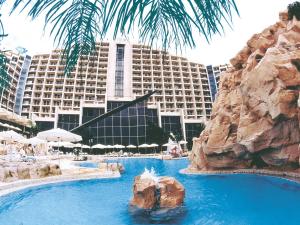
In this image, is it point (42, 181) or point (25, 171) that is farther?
point (25, 171)

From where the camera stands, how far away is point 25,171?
12367mm

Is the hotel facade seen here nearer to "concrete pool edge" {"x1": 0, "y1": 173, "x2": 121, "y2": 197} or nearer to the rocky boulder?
"concrete pool edge" {"x1": 0, "y1": 173, "x2": 121, "y2": 197}

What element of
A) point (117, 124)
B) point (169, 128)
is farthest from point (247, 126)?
point (169, 128)

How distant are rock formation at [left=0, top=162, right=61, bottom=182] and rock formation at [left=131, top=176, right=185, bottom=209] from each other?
5.78m

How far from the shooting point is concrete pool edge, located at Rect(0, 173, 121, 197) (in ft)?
33.2

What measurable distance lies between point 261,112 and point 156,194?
27.7ft

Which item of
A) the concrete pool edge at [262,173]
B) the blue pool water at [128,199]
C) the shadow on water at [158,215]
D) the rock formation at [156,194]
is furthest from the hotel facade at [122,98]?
the shadow on water at [158,215]

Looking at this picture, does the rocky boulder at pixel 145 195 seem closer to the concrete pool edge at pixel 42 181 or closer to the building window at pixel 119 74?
the concrete pool edge at pixel 42 181

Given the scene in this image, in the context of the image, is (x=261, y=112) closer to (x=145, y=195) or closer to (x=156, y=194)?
(x=156, y=194)

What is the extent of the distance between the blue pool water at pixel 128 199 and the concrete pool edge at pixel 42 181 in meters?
0.32

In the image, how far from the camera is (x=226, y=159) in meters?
16.8

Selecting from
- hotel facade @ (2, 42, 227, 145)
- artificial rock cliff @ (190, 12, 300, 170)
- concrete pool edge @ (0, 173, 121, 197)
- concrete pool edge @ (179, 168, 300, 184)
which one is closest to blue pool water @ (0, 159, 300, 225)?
concrete pool edge @ (0, 173, 121, 197)

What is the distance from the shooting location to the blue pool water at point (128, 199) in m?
7.28

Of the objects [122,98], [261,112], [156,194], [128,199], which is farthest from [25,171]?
[122,98]
